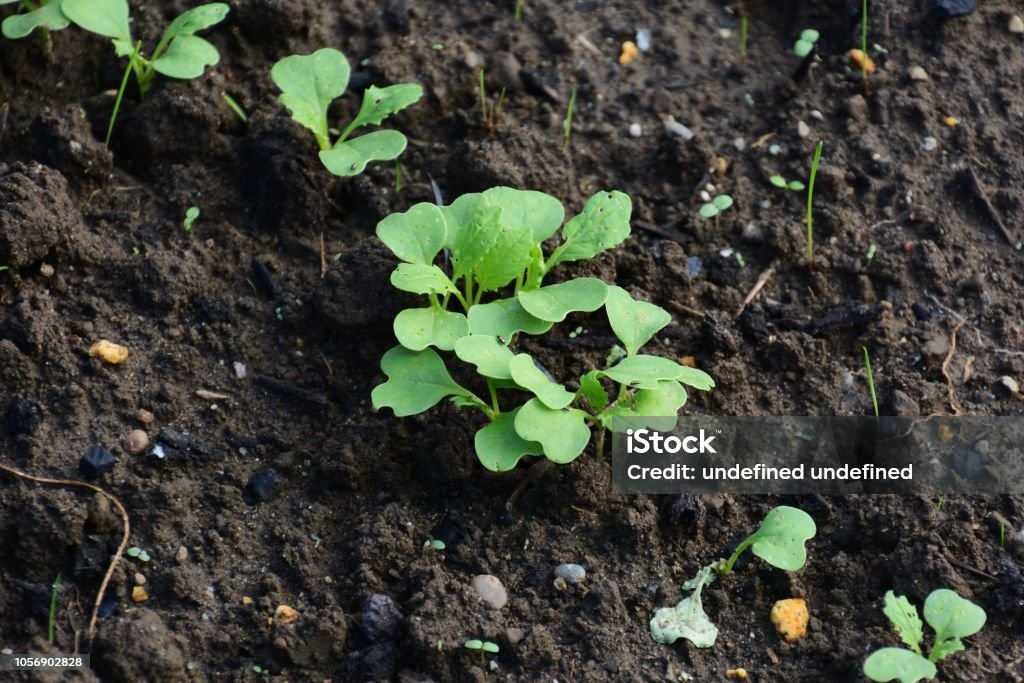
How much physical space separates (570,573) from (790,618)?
1.55 ft

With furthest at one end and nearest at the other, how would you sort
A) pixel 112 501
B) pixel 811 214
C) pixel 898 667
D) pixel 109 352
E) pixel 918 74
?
1. pixel 918 74
2. pixel 811 214
3. pixel 109 352
4. pixel 112 501
5. pixel 898 667

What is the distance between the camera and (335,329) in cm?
277

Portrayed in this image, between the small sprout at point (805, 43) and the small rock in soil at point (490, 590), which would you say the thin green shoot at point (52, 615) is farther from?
the small sprout at point (805, 43)

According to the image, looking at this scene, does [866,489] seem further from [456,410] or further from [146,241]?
[146,241]

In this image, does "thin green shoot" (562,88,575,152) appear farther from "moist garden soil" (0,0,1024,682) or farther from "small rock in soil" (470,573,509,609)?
"small rock in soil" (470,573,509,609)

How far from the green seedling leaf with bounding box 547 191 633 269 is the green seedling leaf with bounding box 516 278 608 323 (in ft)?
0.40

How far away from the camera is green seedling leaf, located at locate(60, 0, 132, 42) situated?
288cm

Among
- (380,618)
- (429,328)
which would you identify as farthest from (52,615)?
(429,328)

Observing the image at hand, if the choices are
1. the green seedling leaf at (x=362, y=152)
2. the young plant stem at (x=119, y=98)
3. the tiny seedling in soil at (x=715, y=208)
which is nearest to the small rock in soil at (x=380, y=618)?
the green seedling leaf at (x=362, y=152)

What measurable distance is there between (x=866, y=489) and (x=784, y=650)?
0.46 meters

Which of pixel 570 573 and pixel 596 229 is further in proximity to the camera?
pixel 596 229

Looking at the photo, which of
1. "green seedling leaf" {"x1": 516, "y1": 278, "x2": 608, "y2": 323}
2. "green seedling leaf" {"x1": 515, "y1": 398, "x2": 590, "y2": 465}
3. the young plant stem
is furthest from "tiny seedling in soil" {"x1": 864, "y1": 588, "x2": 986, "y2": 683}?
the young plant stem

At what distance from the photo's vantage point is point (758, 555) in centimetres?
235

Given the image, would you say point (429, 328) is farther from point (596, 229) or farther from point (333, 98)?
point (333, 98)
